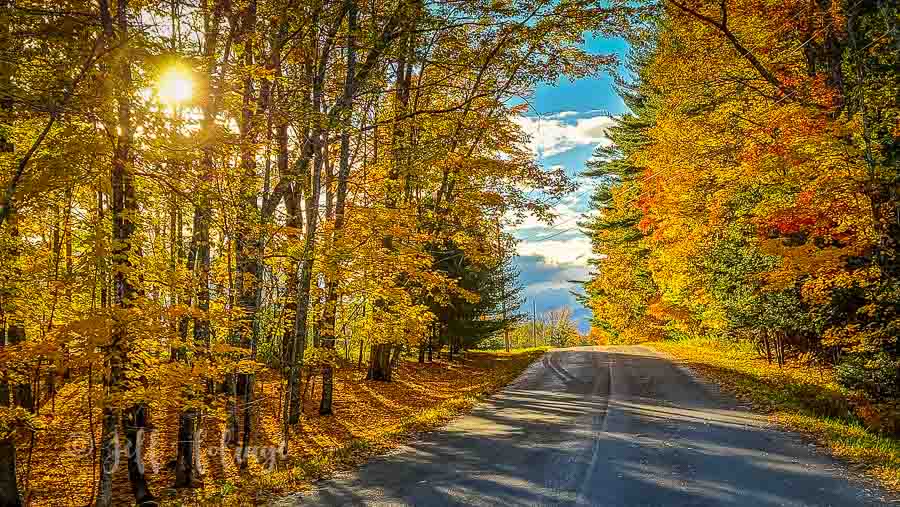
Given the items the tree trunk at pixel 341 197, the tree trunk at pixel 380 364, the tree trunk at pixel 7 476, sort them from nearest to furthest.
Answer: the tree trunk at pixel 7 476 → the tree trunk at pixel 341 197 → the tree trunk at pixel 380 364

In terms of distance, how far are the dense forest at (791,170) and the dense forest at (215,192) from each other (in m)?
3.92

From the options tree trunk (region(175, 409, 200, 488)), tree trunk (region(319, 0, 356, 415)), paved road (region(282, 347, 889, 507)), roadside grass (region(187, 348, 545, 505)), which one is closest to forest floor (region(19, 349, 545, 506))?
roadside grass (region(187, 348, 545, 505))

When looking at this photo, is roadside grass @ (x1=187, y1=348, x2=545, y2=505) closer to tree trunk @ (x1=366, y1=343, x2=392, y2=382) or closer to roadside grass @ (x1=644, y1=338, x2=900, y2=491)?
tree trunk @ (x1=366, y1=343, x2=392, y2=382)

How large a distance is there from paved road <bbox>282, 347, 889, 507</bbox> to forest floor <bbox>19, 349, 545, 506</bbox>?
2.40 feet

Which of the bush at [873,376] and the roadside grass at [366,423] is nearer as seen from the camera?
the roadside grass at [366,423]

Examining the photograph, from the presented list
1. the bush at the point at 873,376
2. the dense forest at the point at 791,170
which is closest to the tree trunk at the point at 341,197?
the dense forest at the point at 791,170

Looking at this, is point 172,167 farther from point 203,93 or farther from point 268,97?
point 268,97

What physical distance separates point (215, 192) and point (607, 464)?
672 cm

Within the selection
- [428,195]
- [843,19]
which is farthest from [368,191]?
[843,19]

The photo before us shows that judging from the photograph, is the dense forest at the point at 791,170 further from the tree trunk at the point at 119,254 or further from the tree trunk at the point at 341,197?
the tree trunk at the point at 119,254

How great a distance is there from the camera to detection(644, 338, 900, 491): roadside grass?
24.1ft

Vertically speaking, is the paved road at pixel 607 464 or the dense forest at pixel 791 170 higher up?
the dense forest at pixel 791 170

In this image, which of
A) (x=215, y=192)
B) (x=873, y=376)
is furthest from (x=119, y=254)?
(x=873, y=376)

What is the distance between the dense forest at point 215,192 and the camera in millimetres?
6316
